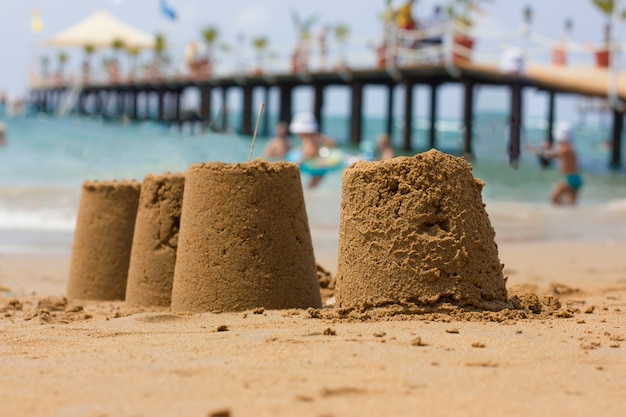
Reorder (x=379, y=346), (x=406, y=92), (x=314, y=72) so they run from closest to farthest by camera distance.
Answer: (x=379, y=346)
(x=406, y=92)
(x=314, y=72)

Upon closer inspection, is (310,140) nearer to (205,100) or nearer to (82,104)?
(205,100)

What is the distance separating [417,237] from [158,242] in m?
1.82

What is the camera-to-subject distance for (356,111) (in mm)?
27250

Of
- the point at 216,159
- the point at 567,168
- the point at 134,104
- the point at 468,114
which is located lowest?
the point at 216,159

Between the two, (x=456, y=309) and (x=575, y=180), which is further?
(x=575, y=180)

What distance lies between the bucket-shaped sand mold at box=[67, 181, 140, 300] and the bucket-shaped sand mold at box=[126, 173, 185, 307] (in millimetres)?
728

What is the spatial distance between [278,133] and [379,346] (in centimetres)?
1324

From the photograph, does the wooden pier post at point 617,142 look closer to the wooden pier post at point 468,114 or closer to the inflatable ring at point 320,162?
the wooden pier post at point 468,114

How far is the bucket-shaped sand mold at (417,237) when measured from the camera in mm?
4008

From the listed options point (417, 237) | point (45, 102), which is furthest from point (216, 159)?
point (45, 102)

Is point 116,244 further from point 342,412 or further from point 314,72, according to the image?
point 314,72

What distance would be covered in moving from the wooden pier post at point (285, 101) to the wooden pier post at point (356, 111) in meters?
4.84

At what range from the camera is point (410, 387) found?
2891 mm

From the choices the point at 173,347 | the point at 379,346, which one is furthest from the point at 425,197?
the point at 173,347
